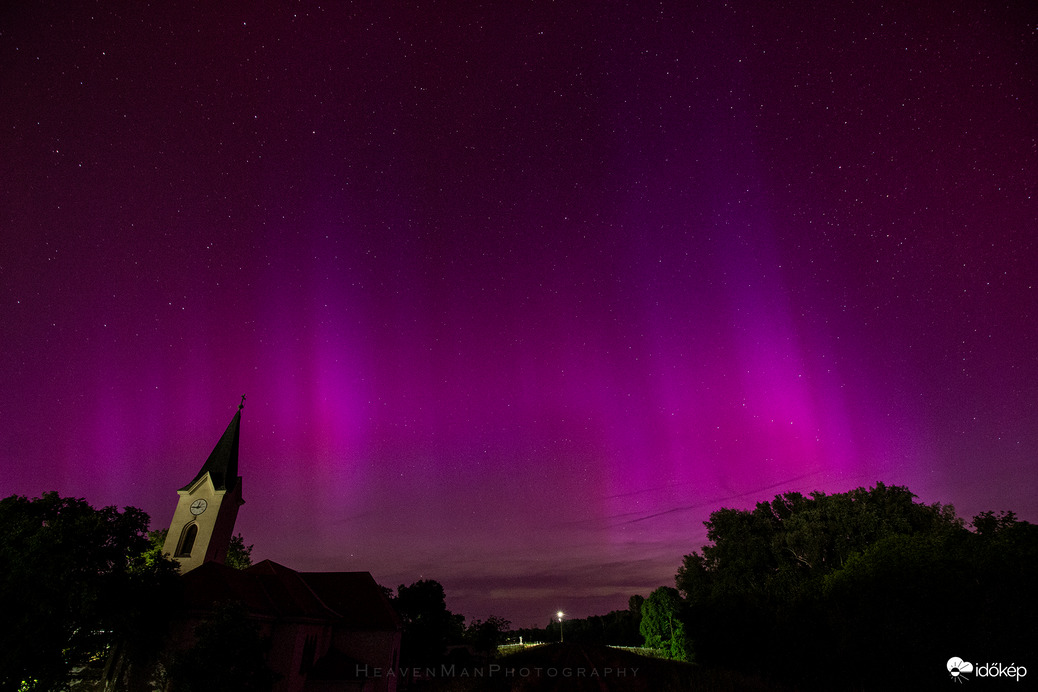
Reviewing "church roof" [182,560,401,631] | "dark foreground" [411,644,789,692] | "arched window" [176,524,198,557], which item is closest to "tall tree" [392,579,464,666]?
"dark foreground" [411,644,789,692]

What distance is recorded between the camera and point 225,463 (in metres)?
41.2

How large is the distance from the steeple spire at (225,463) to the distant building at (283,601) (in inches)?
3.3

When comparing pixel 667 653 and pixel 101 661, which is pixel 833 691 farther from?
pixel 667 653

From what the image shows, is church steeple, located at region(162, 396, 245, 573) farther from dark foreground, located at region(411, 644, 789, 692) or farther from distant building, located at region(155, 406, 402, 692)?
dark foreground, located at region(411, 644, 789, 692)

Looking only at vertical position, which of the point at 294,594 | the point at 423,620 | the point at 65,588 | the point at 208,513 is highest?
the point at 208,513

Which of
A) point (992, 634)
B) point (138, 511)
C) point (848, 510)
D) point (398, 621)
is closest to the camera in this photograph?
point (992, 634)

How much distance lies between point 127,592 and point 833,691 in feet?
124

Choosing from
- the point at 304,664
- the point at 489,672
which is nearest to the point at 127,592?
the point at 304,664

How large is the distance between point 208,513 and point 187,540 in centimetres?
239

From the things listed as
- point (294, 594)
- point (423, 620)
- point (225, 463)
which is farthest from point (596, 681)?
point (225, 463)

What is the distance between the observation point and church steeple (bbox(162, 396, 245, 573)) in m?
37.1

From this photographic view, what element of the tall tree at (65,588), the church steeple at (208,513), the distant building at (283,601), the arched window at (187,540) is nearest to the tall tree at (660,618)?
the distant building at (283,601)

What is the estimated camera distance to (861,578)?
27328 millimetres

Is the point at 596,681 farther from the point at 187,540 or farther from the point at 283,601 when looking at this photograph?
the point at 187,540
